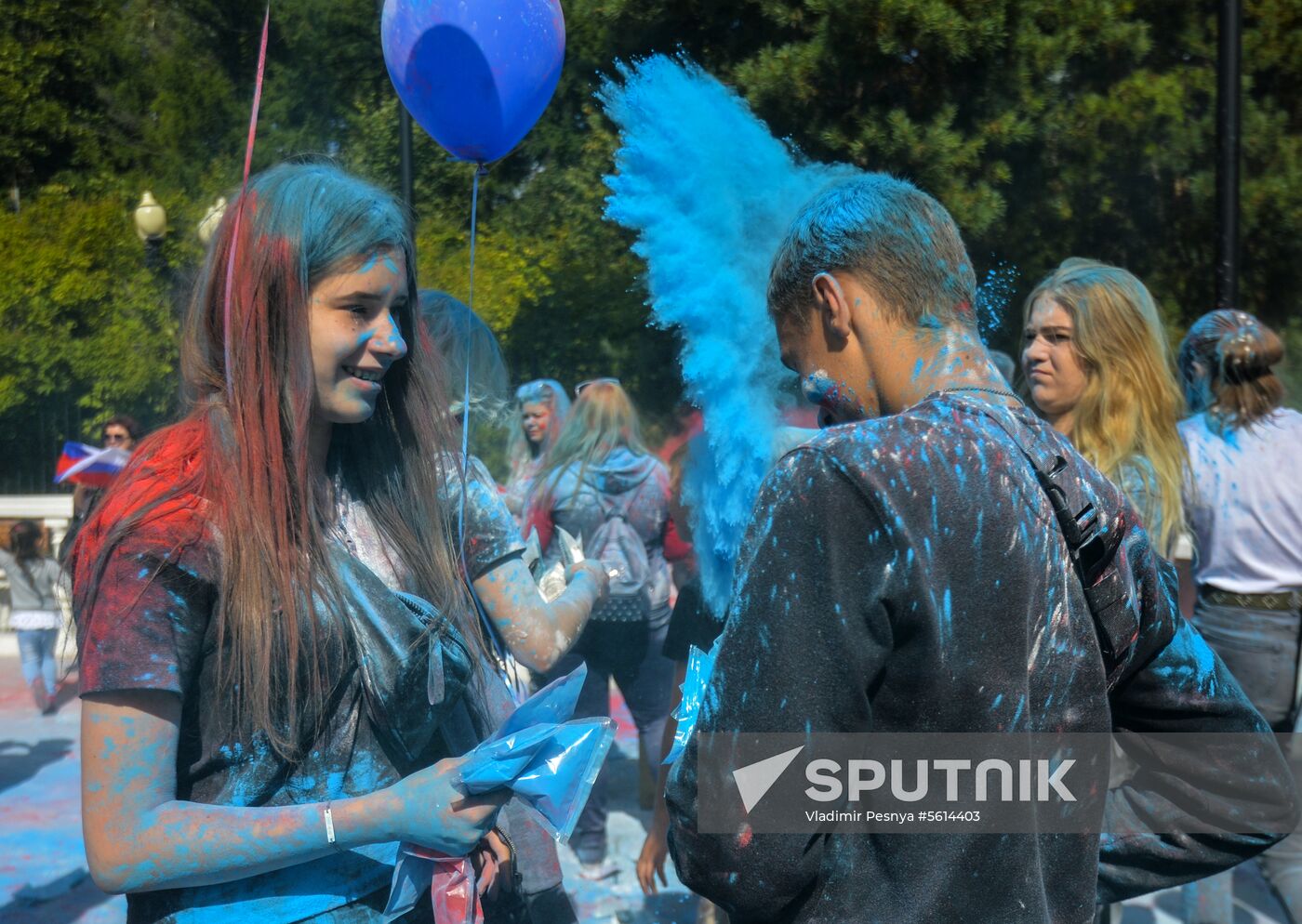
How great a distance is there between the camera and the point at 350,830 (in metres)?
1.37

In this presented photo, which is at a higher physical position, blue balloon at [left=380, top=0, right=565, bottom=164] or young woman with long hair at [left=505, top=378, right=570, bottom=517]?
blue balloon at [left=380, top=0, right=565, bottom=164]

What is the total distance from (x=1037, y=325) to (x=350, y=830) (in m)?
2.33

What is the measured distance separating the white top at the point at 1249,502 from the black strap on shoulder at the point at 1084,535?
7.23 feet

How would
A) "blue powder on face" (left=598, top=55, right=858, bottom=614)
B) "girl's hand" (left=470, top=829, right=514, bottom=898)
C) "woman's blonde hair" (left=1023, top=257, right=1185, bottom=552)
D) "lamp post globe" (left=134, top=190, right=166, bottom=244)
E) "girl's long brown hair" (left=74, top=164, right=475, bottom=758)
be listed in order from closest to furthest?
"girl's long brown hair" (left=74, top=164, right=475, bottom=758), "girl's hand" (left=470, top=829, right=514, bottom=898), "blue powder on face" (left=598, top=55, right=858, bottom=614), "woman's blonde hair" (left=1023, top=257, right=1185, bottom=552), "lamp post globe" (left=134, top=190, right=166, bottom=244)

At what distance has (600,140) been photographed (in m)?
8.32

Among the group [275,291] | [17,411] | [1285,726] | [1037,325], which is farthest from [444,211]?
[275,291]

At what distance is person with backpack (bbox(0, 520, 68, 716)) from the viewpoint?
6.42 m

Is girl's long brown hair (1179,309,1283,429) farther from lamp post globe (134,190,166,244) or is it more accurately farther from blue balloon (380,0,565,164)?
lamp post globe (134,190,166,244)

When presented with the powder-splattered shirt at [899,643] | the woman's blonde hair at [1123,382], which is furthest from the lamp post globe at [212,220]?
the woman's blonde hair at [1123,382]

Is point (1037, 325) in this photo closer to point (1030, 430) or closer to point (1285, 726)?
point (1285, 726)

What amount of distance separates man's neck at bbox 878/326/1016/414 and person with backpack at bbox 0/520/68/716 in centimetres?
633

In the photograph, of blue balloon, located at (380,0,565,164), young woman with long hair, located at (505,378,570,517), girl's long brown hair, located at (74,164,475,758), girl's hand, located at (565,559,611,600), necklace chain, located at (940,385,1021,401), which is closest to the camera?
necklace chain, located at (940,385,1021,401)

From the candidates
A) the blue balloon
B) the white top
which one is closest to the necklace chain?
the blue balloon

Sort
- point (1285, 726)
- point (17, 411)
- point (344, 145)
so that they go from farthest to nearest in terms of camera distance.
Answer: point (17, 411) < point (344, 145) < point (1285, 726)
